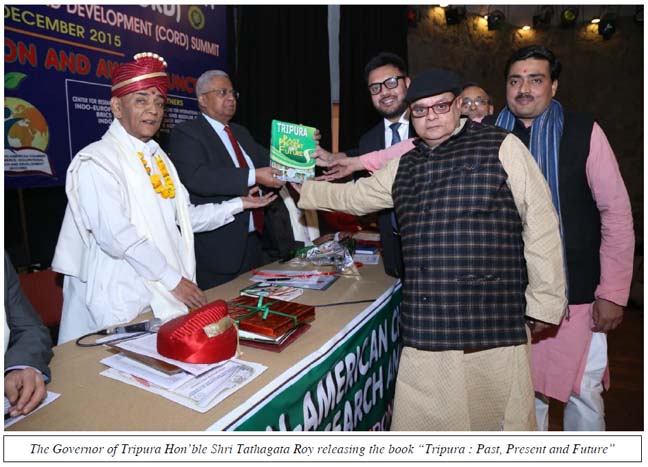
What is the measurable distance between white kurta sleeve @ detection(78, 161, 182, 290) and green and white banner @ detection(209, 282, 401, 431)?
73cm

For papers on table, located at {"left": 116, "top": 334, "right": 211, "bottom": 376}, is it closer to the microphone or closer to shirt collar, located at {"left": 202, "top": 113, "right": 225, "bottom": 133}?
the microphone

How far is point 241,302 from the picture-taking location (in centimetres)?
182

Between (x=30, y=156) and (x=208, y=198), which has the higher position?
(x=30, y=156)

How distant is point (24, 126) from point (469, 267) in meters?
2.51

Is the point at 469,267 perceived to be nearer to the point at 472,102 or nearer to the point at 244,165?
the point at 244,165

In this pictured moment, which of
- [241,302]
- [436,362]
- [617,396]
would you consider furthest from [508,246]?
[617,396]

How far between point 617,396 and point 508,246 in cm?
250

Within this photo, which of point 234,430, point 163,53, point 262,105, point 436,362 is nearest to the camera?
point 234,430

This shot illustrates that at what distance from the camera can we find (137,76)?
196 centimetres

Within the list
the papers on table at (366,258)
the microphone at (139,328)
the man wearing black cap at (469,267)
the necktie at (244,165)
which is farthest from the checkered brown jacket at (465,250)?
the necktie at (244,165)

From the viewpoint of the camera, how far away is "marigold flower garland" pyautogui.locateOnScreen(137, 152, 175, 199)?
210 cm

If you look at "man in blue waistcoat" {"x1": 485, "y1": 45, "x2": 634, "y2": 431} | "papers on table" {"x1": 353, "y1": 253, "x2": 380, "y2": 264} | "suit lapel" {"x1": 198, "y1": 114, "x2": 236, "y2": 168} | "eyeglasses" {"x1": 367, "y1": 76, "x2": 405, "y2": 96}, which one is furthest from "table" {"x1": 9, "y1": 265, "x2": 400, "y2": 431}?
"eyeglasses" {"x1": 367, "y1": 76, "x2": 405, "y2": 96}

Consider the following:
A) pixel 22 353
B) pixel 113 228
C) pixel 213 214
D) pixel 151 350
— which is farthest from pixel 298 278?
pixel 22 353

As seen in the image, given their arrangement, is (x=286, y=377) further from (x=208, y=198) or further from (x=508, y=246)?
(x=208, y=198)
